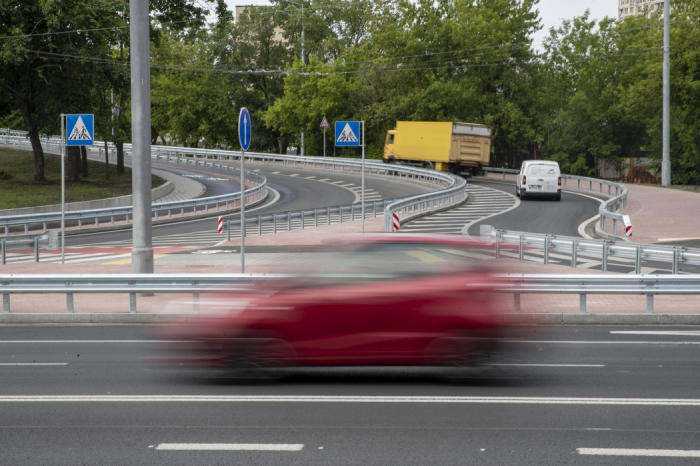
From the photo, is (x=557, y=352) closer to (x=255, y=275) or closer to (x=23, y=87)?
(x=255, y=275)

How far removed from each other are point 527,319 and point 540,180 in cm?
Result: 2564

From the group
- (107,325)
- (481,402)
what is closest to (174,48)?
(107,325)

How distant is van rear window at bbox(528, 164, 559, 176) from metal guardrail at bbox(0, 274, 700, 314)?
81.8 ft

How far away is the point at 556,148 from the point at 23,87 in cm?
4149

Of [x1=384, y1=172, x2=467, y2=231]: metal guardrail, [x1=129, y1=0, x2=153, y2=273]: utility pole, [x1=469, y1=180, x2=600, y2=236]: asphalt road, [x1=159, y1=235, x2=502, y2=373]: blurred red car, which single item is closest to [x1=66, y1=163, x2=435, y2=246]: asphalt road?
[x1=384, y1=172, x2=467, y2=231]: metal guardrail

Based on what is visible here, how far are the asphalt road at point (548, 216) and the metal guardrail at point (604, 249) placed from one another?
5915mm

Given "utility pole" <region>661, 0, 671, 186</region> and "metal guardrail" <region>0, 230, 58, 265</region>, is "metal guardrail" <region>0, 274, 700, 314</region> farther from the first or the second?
"utility pole" <region>661, 0, 671, 186</region>

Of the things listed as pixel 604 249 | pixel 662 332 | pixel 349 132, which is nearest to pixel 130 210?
pixel 349 132

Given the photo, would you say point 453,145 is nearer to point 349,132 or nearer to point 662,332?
point 349,132

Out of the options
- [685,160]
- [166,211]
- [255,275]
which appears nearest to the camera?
[255,275]

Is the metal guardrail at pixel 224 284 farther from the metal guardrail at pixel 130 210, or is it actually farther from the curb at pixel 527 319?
the metal guardrail at pixel 130 210

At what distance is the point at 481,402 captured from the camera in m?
6.94

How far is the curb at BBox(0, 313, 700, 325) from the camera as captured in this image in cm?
1133

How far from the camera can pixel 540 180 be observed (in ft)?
117
